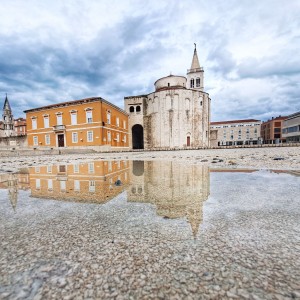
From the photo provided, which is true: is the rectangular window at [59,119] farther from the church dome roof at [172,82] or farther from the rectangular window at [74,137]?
the church dome roof at [172,82]

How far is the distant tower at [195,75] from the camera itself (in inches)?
1758

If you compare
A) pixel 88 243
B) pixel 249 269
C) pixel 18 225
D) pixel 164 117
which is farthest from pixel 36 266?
pixel 164 117

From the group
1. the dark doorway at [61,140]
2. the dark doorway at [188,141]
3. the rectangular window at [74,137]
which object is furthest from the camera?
the dark doorway at [188,141]

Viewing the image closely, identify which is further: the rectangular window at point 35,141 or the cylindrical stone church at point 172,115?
the cylindrical stone church at point 172,115

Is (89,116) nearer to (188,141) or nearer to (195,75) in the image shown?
(188,141)

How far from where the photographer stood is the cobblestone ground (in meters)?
0.88

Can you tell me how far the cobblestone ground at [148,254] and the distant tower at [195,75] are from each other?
156 ft

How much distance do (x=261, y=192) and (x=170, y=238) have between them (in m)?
1.95

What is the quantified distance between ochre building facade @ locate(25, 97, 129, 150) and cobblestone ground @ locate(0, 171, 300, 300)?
983 inches

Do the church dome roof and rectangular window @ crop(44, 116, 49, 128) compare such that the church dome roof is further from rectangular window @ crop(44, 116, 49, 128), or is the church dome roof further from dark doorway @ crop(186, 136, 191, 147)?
rectangular window @ crop(44, 116, 49, 128)

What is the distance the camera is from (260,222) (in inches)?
64.3

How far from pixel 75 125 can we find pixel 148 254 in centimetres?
2847

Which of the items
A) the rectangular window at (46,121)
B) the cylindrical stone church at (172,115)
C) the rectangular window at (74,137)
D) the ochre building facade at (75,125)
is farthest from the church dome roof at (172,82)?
the rectangular window at (46,121)

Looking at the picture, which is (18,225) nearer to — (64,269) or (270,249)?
(64,269)
